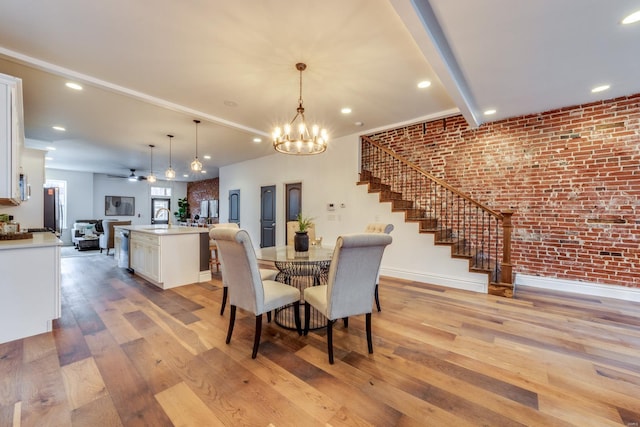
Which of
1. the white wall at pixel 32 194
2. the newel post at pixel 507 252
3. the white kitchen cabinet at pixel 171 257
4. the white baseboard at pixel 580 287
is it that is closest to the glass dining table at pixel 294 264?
the white kitchen cabinet at pixel 171 257

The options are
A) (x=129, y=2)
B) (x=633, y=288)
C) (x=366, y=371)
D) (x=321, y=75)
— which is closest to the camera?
(x=366, y=371)

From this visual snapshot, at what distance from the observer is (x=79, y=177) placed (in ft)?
32.1

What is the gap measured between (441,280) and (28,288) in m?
5.18

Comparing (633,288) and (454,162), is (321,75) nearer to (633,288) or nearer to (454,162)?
(454,162)

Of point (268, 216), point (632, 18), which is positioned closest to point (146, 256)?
point (268, 216)

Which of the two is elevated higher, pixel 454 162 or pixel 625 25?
pixel 625 25

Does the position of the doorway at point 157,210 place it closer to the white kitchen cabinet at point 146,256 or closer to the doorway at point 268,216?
the doorway at point 268,216

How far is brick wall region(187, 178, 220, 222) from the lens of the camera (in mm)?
11422

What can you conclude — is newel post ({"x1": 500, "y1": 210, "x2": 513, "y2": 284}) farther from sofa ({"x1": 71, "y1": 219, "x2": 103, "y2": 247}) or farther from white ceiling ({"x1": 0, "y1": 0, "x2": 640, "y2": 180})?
sofa ({"x1": 71, "y1": 219, "x2": 103, "y2": 247})

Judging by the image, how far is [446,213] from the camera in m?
4.72

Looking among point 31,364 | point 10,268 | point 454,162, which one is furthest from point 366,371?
point 454,162

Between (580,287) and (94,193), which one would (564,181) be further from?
(94,193)

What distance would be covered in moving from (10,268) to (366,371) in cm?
338

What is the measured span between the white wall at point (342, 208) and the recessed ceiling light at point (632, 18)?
3.05 m
